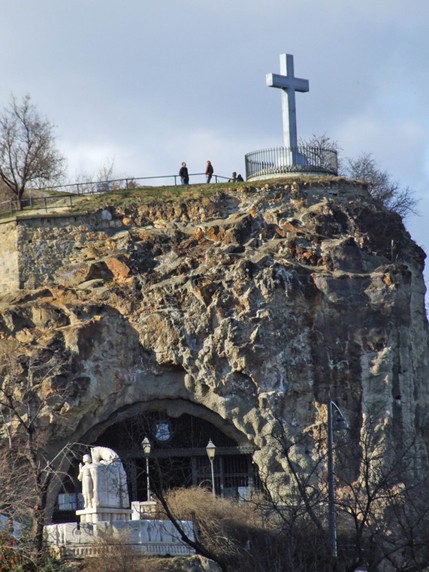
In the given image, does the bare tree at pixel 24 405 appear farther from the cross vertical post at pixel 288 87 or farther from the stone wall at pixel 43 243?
the cross vertical post at pixel 288 87

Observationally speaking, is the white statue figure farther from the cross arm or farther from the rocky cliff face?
the cross arm

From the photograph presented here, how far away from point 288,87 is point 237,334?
30.0ft

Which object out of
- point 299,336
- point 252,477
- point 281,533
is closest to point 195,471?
point 252,477

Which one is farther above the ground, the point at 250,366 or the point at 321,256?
the point at 321,256

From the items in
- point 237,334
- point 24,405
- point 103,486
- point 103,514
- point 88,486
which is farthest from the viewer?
point 237,334

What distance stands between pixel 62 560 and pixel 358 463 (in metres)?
11.6

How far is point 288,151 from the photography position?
52.1m

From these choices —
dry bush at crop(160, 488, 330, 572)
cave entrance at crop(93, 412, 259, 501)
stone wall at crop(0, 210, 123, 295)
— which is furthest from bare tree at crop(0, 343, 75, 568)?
dry bush at crop(160, 488, 330, 572)

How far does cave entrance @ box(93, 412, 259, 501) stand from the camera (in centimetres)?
4709

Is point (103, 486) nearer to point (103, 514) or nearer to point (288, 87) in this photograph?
point (103, 514)

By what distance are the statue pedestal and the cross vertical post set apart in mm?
17479

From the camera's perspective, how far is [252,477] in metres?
→ 47.0

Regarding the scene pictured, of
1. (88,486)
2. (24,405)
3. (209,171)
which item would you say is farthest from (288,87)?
(88,486)

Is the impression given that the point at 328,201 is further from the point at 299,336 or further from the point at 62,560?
the point at 62,560
